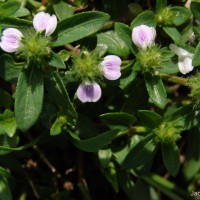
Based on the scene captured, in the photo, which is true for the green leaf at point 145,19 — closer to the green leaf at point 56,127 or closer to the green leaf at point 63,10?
the green leaf at point 63,10

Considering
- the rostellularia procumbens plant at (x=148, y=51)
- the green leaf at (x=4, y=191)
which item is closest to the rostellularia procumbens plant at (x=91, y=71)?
the rostellularia procumbens plant at (x=148, y=51)

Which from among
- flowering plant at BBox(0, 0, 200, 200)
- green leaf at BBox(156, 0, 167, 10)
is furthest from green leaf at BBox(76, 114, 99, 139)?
green leaf at BBox(156, 0, 167, 10)

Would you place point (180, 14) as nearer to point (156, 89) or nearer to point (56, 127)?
point (156, 89)

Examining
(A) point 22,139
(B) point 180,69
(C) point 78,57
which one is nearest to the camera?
(C) point 78,57

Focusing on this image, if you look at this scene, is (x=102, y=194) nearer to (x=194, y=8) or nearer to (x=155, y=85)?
(x=155, y=85)

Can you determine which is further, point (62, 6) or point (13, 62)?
point (62, 6)

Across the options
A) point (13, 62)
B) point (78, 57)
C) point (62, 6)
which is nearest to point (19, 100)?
point (13, 62)

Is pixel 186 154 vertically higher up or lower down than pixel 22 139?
lower down
